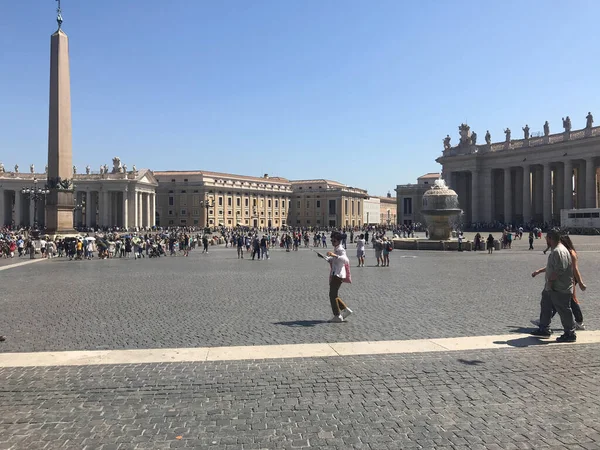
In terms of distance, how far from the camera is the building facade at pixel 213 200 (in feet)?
376

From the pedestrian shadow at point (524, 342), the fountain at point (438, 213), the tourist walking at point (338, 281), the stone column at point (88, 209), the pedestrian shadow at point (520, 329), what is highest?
the stone column at point (88, 209)

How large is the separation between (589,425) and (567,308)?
122 inches

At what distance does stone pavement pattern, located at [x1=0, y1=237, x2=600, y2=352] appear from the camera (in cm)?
791

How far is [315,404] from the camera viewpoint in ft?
16.4

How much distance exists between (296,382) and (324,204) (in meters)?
124

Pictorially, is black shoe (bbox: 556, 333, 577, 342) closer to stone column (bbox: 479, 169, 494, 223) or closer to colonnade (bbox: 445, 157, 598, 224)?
colonnade (bbox: 445, 157, 598, 224)

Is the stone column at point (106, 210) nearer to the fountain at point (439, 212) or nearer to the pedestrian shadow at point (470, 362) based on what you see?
the fountain at point (439, 212)

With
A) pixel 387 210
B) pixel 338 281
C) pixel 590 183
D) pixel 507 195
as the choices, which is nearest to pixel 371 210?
pixel 387 210

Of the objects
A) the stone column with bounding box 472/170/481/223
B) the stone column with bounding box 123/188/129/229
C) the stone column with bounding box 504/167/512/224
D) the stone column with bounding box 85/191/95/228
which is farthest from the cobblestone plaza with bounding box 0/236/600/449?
the stone column with bounding box 85/191/95/228

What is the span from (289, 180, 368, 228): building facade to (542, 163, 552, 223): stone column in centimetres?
6199

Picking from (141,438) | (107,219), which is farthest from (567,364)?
(107,219)

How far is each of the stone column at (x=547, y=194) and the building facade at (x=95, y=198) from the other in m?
69.7

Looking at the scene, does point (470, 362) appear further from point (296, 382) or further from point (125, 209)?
point (125, 209)

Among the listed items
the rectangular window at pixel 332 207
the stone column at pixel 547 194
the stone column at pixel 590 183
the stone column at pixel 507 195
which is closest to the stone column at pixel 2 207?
the rectangular window at pixel 332 207
